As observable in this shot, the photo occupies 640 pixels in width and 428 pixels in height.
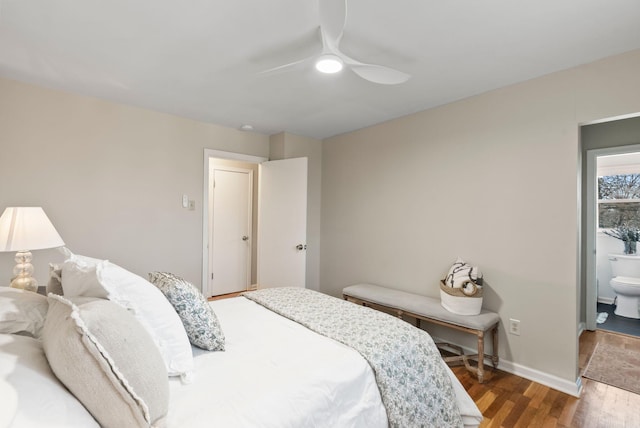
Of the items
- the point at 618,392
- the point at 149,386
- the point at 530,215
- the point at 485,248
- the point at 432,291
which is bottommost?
the point at 618,392

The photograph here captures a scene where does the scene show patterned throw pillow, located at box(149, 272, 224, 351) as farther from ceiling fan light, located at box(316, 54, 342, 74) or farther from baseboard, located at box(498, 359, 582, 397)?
baseboard, located at box(498, 359, 582, 397)

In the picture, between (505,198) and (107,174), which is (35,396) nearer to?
(107,174)

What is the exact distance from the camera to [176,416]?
39.1 inches

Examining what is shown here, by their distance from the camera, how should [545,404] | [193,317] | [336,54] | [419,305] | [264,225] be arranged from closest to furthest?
[193,317] < [336,54] < [545,404] < [419,305] < [264,225]

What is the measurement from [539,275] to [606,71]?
154 cm

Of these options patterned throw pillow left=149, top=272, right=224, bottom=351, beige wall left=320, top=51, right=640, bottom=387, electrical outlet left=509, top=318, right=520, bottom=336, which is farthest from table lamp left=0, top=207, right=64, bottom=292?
electrical outlet left=509, top=318, right=520, bottom=336

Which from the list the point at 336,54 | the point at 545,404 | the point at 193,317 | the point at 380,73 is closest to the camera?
the point at 193,317

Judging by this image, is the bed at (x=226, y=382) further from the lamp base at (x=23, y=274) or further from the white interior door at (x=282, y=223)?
the white interior door at (x=282, y=223)

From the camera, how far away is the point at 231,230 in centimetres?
491

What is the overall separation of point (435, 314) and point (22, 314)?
264 centimetres

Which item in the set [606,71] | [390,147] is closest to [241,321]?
[390,147]

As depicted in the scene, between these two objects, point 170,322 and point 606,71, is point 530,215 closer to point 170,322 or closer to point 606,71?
point 606,71

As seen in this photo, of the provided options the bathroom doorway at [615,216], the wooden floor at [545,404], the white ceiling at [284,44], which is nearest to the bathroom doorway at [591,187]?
the bathroom doorway at [615,216]

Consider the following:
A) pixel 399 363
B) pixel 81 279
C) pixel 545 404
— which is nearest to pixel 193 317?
pixel 81 279
